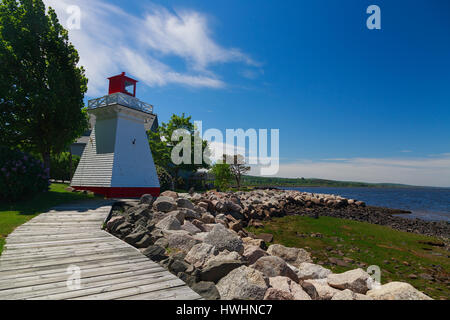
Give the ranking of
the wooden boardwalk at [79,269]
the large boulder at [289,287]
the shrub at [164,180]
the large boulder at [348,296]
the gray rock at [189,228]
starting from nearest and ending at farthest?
1. the wooden boardwalk at [79,269]
2. the large boulder at [289,287]
3. the large boulder at [348,296]
4. the gray rock at [189,228]
5. the shrub at [164,180]

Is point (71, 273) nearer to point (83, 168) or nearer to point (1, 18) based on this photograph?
point (83, 168)

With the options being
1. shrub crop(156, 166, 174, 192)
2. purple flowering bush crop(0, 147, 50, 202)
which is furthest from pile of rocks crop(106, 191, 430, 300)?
shrub crop(156, 166, 174, 192)

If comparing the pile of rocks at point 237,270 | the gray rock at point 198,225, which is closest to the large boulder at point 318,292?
the pile of rocks at point 237,270

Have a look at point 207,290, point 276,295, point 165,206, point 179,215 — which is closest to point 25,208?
point 165,206

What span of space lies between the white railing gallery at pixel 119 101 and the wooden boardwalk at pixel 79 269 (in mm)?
10541

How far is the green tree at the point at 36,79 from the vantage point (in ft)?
46.3

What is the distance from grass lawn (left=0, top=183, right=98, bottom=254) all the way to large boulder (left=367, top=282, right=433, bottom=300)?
786 cm

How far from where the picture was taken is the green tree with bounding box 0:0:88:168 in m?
14.1

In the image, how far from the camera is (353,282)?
4984 millimetres

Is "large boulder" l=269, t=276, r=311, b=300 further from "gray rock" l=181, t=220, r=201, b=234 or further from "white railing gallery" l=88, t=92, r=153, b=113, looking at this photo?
"white railing gallery" l=88, t=92, r=153, b=113

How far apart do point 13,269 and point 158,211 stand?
222 inches

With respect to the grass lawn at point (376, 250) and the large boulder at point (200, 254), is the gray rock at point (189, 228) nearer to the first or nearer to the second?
the large boulder at point (200, 254)

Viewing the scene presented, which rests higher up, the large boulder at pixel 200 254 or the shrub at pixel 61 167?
the shrub at pixel 61 167
